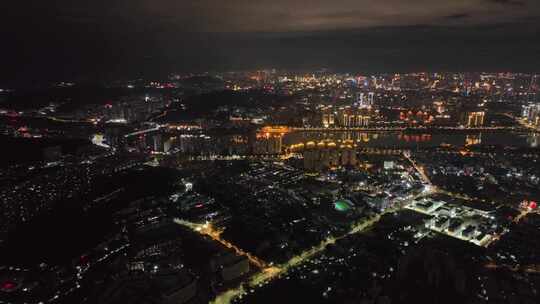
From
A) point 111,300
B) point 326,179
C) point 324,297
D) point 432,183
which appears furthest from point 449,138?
point 111,300

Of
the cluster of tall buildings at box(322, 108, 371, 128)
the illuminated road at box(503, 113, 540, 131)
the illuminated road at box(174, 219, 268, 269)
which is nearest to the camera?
the illuminated road at box(174, 219, 268, 269)

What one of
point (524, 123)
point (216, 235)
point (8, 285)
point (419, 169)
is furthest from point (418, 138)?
point (8, 285)

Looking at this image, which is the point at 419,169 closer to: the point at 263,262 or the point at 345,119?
the point at 263,262

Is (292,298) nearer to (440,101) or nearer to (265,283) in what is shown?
(265,283)

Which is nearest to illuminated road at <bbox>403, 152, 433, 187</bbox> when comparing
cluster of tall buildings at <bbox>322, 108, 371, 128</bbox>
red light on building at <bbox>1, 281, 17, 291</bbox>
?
cluster of tall buildings at <bbox>322, 108, 371, 128</bbox>

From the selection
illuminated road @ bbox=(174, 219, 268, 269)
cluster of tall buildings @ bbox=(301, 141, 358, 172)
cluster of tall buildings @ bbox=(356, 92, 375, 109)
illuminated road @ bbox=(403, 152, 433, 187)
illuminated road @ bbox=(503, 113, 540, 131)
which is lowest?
illuminated road @ bbox=(174, 219, 268, 269)

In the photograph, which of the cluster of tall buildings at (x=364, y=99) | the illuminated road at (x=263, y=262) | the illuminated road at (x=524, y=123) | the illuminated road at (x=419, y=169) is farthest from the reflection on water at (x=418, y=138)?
the illuminated road at (x=263, y=262)

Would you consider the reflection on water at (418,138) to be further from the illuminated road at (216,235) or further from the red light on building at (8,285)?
the red light on building at (8,285)

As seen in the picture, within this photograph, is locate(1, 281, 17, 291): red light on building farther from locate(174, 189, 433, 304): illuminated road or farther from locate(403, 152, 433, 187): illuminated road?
locate(403, 152, 433, 187): illuminated road
